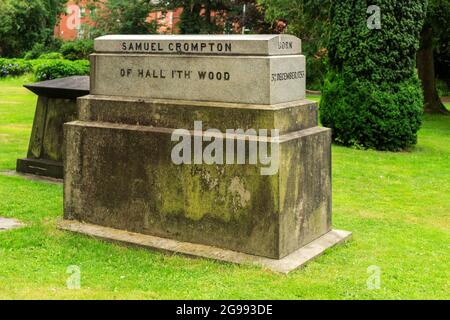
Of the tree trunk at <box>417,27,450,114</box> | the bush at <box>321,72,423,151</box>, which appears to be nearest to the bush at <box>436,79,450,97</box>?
the tree trunk at <box>417,27,450,114</box>

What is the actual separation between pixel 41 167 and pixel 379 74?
24.4 feet

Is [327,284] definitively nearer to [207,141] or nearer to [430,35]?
[207,141]

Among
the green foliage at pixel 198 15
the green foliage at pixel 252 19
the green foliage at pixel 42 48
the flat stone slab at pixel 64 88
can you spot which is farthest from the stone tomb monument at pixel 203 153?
the green foliage at pixel 42 48

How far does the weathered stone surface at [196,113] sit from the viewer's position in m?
5.76

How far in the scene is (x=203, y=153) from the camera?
5973 millimetres

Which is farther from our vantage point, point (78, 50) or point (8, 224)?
point (78, 50)

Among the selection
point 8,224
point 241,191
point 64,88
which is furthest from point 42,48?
point 241,191

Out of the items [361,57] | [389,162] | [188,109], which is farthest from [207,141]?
[361,57]

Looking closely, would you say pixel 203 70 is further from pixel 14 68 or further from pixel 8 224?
pixel 14 68

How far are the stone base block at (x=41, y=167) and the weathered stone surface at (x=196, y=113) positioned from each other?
2826 millimetres

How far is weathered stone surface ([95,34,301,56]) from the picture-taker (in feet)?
18.9

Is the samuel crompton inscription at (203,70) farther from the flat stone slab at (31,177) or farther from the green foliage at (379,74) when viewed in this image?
the green foliage at (379,74)

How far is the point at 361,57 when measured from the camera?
13977 mm

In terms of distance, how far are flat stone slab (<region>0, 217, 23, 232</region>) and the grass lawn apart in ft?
0.43
